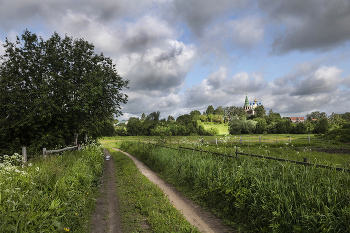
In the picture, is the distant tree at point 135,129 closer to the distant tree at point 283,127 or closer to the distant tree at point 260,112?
the distant tree at point 283,127

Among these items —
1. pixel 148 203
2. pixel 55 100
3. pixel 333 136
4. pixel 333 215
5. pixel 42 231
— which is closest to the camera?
pixel 42 231

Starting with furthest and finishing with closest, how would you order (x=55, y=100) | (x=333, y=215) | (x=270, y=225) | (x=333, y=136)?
(x=333, y=136)
(x=55, y=100)
(x=270, y=225)
(x=333, y=215)

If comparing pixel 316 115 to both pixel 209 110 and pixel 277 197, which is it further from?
pixel 277 197

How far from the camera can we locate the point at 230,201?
5.52 metres

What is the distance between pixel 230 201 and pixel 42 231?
467 cm

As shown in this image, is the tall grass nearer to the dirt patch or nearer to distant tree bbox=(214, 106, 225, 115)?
the dirt patch

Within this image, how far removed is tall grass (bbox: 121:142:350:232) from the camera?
12.0ft

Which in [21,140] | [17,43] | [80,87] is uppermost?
[17,43]

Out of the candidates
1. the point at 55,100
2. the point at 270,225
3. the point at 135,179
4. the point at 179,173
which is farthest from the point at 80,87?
the point at 270,225

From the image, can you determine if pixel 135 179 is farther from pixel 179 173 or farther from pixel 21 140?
pixel 21 140

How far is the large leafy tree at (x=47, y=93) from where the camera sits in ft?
43.9

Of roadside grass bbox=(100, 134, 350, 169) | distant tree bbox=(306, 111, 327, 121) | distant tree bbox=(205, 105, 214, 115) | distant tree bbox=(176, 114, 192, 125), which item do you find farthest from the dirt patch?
distant tree bbox=(306, 111, 327, 121)

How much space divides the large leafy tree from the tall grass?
11.3 m

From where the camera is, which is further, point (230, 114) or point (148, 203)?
point (230, 114)
